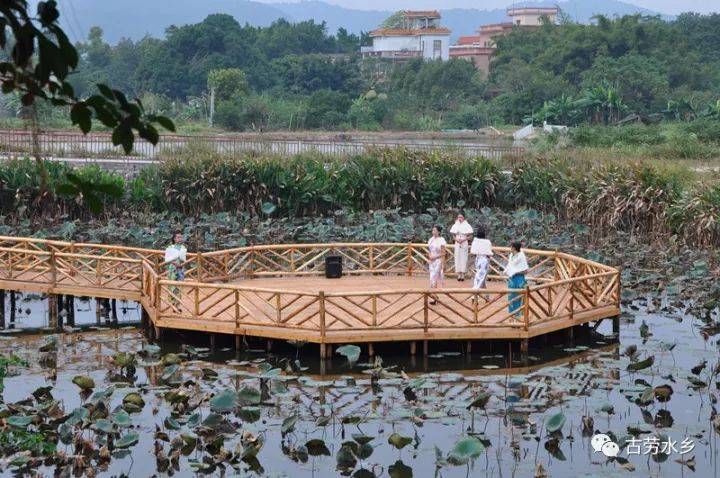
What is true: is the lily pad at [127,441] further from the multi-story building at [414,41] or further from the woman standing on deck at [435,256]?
the multi-story building at [414,41]

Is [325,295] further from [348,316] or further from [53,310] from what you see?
[53,310]

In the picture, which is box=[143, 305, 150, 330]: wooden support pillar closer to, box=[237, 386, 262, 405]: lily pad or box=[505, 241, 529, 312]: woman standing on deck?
box=[505, 241, 529, 312]: woman standing on deck

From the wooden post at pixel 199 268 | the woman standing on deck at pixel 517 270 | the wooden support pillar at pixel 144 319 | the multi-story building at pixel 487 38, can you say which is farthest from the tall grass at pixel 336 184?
the multi-story building at pixel 487 38

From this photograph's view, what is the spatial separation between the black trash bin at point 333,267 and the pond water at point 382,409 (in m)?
3.81

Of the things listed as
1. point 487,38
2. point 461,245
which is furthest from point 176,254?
point 487,38

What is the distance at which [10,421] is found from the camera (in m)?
13.7

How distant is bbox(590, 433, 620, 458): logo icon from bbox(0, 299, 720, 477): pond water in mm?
86

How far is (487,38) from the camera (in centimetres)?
12606

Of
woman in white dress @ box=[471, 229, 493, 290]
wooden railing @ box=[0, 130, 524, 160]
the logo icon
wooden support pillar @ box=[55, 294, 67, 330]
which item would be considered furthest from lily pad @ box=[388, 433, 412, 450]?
wooden railing @ box=[0, 130, 524, 160]

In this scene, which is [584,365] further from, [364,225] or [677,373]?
[364,225]

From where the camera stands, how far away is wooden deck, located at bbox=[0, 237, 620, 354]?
18.0 metres

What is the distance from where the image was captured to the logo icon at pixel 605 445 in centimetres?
1366

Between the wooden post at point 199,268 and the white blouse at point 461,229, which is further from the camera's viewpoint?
the wooden post at point 199,268

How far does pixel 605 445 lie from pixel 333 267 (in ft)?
31.4
